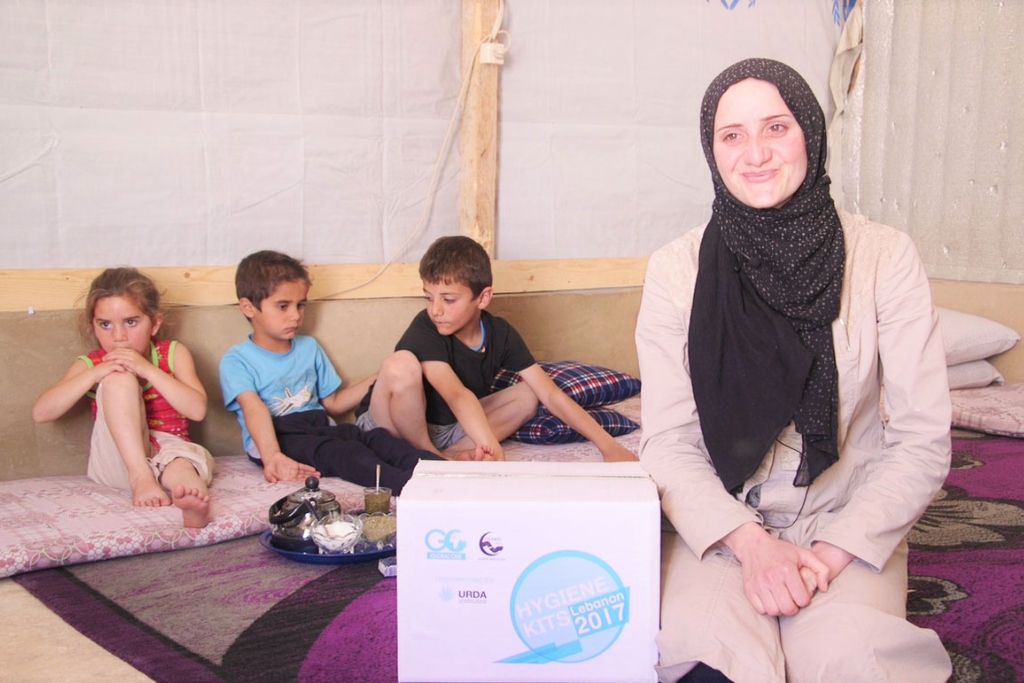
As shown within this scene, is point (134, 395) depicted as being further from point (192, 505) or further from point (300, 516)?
point (300, 516)

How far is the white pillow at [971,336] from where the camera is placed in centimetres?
372

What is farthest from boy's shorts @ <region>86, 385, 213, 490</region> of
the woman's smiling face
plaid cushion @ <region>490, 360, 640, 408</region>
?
the woman's smiling face

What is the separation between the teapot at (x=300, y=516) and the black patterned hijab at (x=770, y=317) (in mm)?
1052

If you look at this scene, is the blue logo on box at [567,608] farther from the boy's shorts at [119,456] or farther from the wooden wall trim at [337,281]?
the wooden wall trim at [337,281]

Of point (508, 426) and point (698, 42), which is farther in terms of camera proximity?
point (698, 42)

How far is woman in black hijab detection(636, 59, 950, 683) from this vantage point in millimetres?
1452

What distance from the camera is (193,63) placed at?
9.66ft

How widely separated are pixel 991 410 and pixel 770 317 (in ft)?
7.40

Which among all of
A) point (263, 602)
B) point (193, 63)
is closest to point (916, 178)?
point (193, 63)

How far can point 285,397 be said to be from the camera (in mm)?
3018

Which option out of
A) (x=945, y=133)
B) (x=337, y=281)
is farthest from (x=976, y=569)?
(x=945, y=133)

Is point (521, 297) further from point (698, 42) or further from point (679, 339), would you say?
point (679, 339)

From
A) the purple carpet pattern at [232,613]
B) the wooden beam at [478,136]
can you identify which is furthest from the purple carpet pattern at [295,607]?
the wooden beam at [478,136]

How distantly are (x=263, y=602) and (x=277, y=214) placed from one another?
58.0 inches
